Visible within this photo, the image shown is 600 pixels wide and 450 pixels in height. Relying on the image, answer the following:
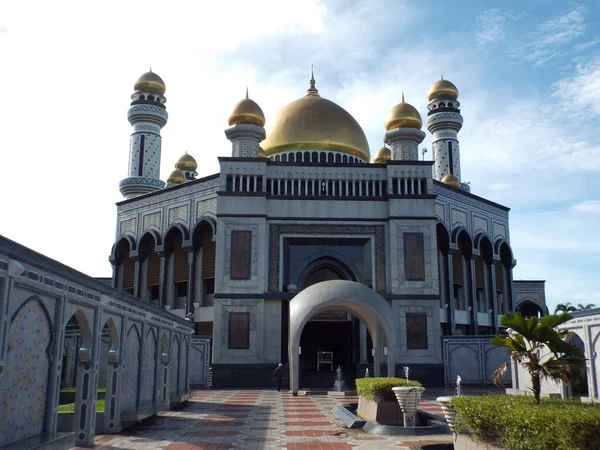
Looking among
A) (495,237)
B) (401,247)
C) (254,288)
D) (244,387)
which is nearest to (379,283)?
(401,247)

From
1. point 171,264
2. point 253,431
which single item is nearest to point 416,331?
point 171,264

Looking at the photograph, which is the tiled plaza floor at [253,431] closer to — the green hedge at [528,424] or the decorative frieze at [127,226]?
the green hedge at [528,424]

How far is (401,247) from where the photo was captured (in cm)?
2319

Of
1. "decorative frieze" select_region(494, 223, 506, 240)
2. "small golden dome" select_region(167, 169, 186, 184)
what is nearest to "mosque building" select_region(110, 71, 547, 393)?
"decorative frieze" select_region(494, 223, 506, 240)

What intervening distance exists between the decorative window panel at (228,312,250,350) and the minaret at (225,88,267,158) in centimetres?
695

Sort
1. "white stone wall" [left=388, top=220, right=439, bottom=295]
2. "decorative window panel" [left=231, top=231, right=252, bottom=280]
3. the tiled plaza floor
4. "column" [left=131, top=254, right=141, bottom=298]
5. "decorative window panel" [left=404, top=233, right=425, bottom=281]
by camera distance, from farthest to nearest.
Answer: "column" [left=131, top=254, right=141, bottom=298] → "decorative window panel" [left=404, top=233, right=425, bottom=281] → "white stone wall" [left=388, top=220, right=439, bottom=295] → "decorative window panel" [left=231, top=231, right=252, bottom=280] → the tiled plaza floor

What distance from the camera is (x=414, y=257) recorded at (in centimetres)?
2316

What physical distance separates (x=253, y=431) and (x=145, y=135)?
Answer: 27.9 m

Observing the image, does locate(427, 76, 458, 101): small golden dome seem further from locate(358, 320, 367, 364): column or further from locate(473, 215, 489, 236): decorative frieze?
locate(358, 320, 367, 364): column

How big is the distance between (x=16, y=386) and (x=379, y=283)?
1724 cm

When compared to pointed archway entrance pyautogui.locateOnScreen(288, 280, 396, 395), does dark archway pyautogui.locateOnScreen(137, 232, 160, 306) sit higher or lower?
higher

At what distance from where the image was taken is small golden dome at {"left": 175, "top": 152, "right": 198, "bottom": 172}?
3878 centimetres

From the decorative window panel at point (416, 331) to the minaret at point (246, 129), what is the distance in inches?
368

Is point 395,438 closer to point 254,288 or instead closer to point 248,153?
point 254,288
